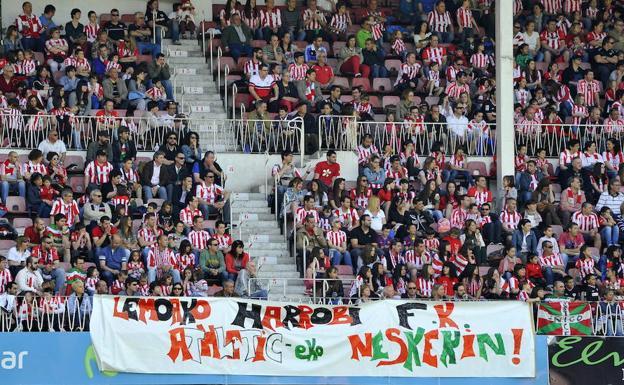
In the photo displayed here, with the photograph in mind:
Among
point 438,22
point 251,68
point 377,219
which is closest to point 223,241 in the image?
point 377,219

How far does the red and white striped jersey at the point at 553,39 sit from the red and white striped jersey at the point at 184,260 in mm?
10569

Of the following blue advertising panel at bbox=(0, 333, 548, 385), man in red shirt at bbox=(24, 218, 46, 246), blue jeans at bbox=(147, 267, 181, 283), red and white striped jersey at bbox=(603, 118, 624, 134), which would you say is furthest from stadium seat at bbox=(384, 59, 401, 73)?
blue advertising panel at bbox=(0, 333, 548, 385)

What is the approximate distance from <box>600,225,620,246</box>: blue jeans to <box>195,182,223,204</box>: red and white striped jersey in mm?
6189

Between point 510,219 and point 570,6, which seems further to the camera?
point 570,6

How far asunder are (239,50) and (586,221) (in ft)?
23.8

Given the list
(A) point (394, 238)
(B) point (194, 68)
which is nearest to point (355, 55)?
(B) point (194, 68)

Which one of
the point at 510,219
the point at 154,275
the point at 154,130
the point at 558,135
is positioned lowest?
the point at 154,275

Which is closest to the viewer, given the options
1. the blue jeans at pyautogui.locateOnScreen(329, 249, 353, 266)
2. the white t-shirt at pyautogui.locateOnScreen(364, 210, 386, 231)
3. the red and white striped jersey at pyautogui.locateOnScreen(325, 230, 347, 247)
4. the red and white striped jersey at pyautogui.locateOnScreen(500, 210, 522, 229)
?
the blue jeans at pyautogui.locateOnScreen(329, 249, 353, 266)

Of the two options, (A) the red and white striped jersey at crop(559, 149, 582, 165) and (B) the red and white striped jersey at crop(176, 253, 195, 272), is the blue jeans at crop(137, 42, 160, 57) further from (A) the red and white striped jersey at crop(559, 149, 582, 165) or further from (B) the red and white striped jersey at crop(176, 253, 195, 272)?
(A) the red and white striped jersey at crop(559, 149, 582, 165)

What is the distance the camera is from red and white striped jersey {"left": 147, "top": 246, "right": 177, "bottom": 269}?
29.4m

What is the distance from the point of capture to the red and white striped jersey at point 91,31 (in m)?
35.2

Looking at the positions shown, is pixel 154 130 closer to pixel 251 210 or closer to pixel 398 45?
pixel 251 210

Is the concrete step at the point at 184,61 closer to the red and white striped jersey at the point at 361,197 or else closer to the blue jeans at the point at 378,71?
the blue jeans at the point at 378,71

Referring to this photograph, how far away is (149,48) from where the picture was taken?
3534cm
